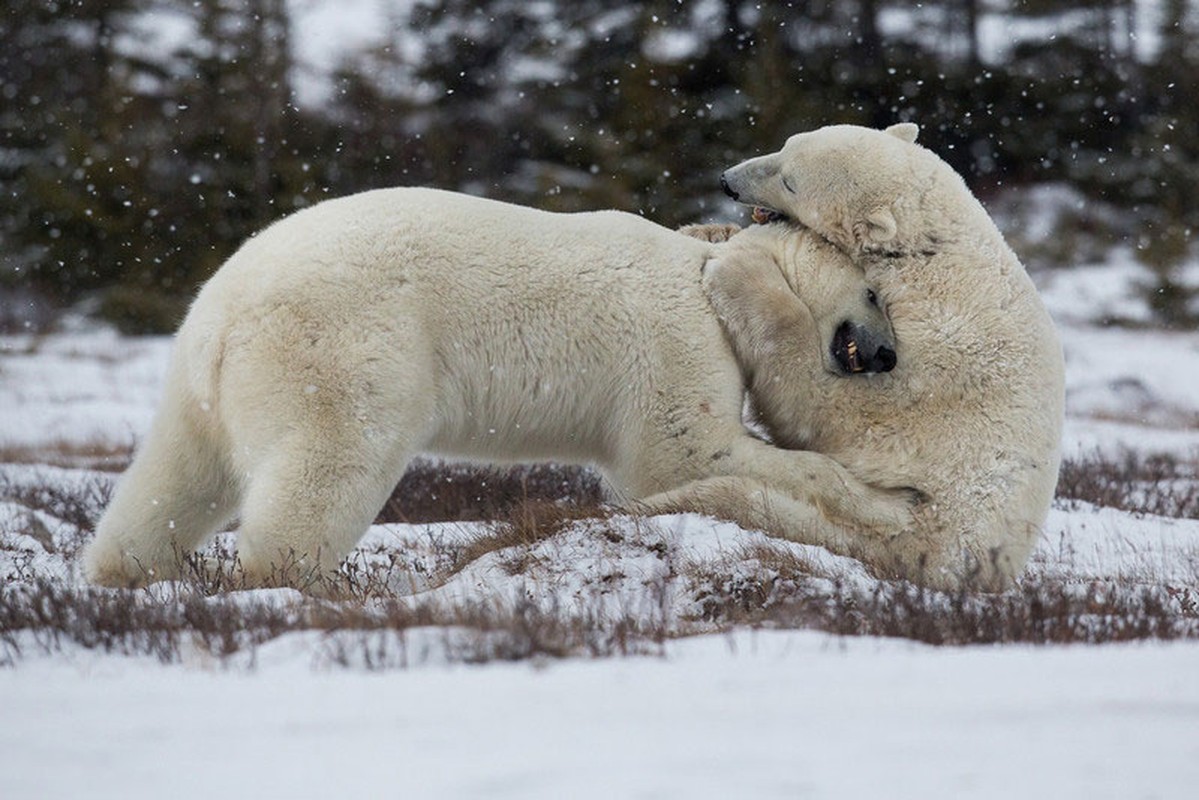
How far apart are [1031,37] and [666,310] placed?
2328 centimetres

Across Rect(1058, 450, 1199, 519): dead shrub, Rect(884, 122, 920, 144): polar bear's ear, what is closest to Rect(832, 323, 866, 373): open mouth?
Rect(884, 122, 920, 144): polar bear's ear

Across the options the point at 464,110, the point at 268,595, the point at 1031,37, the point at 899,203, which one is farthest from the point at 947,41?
the point at 268,595

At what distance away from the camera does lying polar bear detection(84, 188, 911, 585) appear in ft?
15.3

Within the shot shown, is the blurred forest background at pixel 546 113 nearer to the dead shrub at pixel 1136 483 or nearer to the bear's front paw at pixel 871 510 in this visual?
the dead shrub at pixel 1136 483

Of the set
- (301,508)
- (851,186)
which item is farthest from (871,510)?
(301,508)

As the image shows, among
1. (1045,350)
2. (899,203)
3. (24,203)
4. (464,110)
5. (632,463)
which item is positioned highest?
(464,110)

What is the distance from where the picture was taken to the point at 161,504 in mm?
5129

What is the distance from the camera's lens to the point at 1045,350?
210 inches

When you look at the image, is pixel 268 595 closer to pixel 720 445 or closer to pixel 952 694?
pixel 720 445

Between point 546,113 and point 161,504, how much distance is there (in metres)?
19.6

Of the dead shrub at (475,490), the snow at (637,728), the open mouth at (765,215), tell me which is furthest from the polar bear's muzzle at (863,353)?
the dead shrub at (475,490)

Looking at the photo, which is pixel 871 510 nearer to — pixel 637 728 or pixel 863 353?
pixel 863 353

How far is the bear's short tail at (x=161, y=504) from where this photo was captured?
505 centimetres

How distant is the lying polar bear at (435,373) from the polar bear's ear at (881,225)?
0.19 meters
